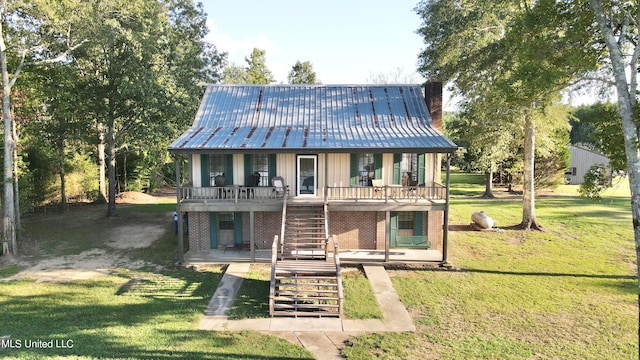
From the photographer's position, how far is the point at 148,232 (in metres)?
20.4

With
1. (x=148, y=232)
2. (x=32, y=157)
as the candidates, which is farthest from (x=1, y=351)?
(x=32, y=157)

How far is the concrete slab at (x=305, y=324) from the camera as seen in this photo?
33.1 ft

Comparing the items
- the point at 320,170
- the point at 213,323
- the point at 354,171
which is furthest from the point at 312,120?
the point at 213,323

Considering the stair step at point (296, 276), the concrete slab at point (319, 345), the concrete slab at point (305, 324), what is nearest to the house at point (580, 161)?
the stair step at point (296, 276)

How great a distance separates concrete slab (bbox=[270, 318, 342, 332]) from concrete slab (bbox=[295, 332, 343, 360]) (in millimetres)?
252

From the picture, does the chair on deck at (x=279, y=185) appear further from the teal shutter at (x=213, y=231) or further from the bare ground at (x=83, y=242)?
the bare ground at (x=83, y=242)

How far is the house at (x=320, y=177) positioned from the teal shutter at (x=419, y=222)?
0.14 ft

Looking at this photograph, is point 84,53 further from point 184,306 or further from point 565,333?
point 565,333

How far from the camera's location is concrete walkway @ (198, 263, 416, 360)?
939 cm

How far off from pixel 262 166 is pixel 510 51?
12.4m

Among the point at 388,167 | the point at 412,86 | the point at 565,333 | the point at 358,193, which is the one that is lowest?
the point at 565,333

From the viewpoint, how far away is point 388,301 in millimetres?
11836

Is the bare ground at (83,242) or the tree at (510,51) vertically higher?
the tree at (510,51)

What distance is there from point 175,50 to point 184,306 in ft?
56.4
